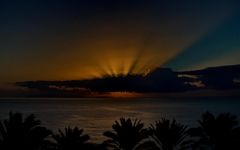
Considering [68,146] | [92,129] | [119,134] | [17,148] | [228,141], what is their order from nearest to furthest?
[17,148] < [68,146] < [228,141] < [119,134] < [92,129]

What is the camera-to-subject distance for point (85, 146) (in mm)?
32031

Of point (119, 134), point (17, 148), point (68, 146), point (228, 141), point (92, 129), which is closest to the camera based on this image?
point (17, 148)

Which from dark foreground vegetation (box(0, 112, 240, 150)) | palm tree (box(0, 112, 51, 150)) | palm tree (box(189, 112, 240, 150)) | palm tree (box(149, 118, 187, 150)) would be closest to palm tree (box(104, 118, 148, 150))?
dark foreground vegetation (box(0, 112, 240, 150))

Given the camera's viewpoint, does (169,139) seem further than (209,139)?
Yes

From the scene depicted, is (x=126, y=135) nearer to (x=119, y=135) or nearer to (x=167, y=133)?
(x=119, y=135)

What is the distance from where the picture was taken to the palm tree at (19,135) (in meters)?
29.4

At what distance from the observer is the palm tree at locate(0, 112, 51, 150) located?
96.6 feet

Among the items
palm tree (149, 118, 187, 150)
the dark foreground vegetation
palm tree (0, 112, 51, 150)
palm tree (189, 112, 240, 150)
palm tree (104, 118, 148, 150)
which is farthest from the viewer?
palm tree (149, 118, 187, 150)

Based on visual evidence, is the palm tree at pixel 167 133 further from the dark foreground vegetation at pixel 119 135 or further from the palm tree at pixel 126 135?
the palm tree at pixel 126 135

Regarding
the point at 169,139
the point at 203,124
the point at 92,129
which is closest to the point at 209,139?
the point at 203,124

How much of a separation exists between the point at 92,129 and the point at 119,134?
119256mm

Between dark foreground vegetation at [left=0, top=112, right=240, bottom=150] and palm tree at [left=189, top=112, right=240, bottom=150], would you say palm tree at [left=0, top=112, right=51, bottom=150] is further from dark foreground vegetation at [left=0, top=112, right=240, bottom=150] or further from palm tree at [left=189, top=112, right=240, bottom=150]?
palm tree at [left=189, top=112, right=240, bottom=150]

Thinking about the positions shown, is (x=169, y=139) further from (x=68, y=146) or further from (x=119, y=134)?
(x=68, y=146)

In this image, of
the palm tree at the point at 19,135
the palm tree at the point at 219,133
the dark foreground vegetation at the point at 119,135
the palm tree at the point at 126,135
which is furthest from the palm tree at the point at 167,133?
the palm tree at the point at 19,135
